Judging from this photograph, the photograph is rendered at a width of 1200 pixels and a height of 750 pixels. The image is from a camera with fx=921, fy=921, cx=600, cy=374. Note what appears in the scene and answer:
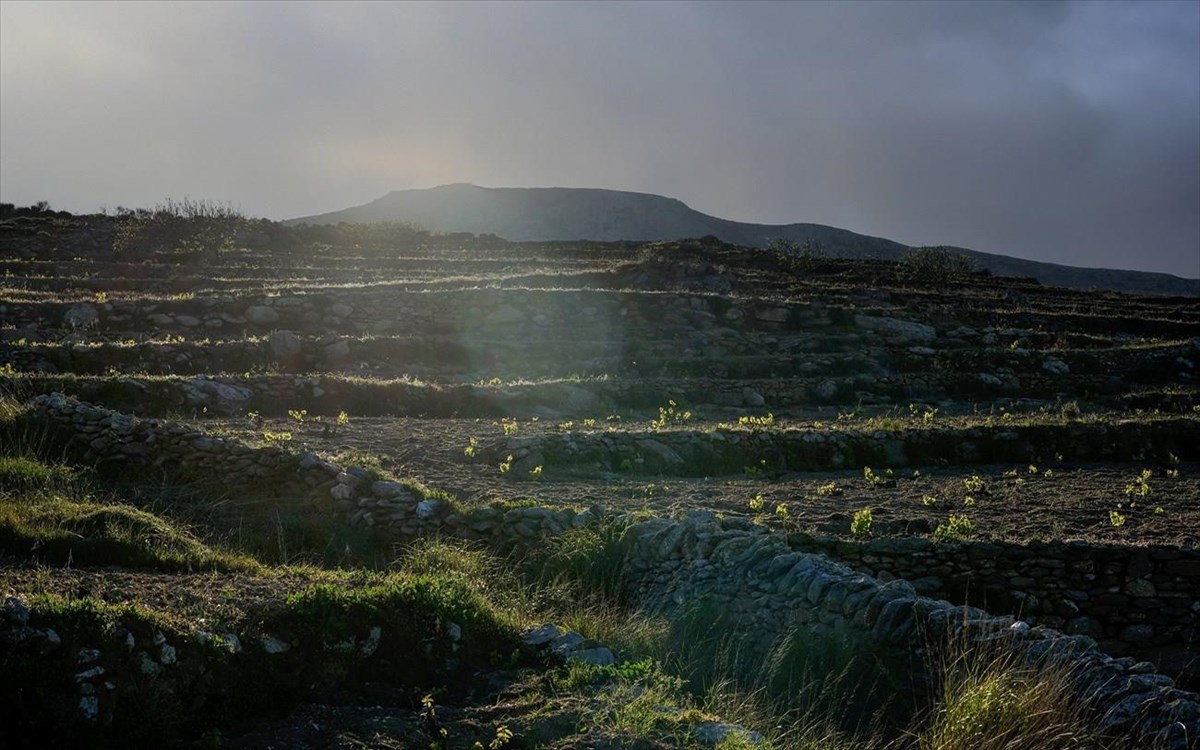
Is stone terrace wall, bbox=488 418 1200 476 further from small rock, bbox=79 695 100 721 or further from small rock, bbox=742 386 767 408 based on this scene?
small rock, bbox=79 695 100 721

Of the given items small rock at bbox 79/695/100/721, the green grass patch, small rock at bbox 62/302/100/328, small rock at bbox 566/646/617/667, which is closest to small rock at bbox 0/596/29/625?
small rock at bbox 79/695/100/721

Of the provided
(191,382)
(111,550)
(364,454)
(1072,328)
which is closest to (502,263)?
(1072,328)

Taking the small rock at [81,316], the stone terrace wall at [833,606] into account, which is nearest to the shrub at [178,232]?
the small rock at [81,316]

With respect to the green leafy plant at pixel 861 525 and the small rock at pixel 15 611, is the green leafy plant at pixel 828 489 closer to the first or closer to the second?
the green leafy plant at pixel 861 525

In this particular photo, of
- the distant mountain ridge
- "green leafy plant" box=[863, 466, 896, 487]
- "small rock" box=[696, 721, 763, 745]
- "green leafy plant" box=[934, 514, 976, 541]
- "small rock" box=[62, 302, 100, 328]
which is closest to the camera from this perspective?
"small rock" box=[696, 721, 763, 745]

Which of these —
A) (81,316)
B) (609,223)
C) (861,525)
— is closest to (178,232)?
(81,316)

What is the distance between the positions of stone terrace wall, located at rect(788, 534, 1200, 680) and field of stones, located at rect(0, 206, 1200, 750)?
0.03 meters

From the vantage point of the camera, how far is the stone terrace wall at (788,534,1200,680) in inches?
365

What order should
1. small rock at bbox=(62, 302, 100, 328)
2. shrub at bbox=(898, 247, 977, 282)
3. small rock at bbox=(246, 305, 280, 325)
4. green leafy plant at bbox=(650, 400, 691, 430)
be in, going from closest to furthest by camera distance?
green leafy plant at bbox=(650, 400, 691, 430) < small rock at bbox=(62, 302, 100, 328) < small rock at bbox=(246, 305, 280, 325) < shrub at bbox=(898, 247, 977, 282)

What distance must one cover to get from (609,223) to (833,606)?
110m

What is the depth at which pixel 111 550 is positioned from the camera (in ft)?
23.3

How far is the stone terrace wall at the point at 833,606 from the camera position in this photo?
5223mm

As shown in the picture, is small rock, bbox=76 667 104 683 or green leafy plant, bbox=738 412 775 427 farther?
green leafy plant, bbox=738 412 775 427

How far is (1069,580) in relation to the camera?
944 centimetres
